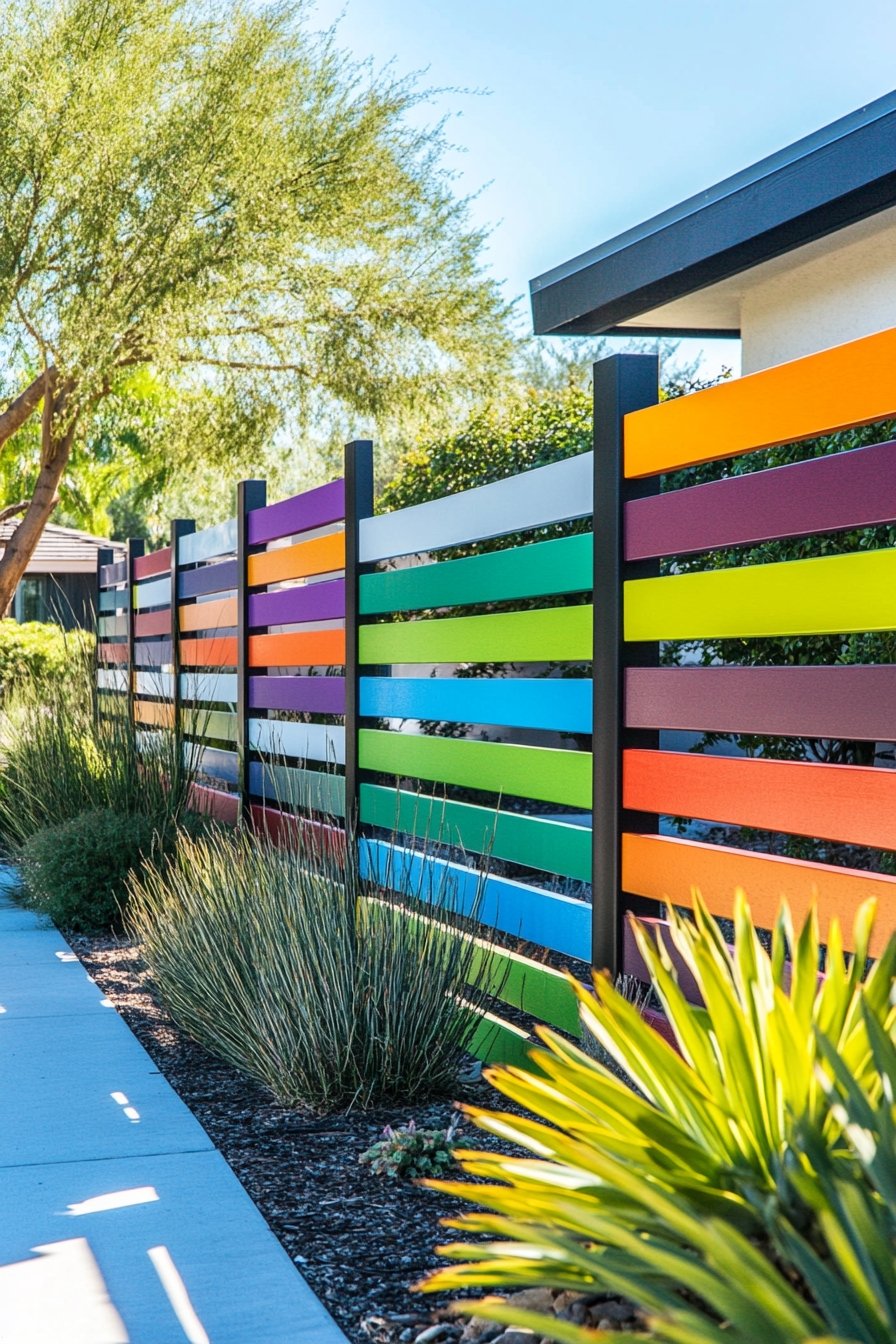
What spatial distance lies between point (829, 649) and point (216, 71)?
26.2 ft

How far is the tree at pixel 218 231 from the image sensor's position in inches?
446

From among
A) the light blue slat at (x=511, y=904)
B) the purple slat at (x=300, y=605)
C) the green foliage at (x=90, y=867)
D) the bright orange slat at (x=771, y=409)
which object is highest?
the bright orange slat at (x=771, y=409)

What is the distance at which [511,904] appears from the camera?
16.1 feet

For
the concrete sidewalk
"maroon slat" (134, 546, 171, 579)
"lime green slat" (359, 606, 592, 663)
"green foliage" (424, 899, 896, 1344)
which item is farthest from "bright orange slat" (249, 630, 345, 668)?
"green foliage" (424, 899, 896, 1344)

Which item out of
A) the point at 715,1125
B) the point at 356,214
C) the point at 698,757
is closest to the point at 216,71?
the point at 356,214

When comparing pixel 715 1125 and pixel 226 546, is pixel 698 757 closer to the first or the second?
pixel 715 1125

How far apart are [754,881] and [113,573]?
9.53 meters

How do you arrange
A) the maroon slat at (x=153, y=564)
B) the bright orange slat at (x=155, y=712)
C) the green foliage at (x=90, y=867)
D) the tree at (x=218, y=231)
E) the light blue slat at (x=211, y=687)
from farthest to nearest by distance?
the tree at (x=218, y=231)
the maroon slat at (x=153, y=564)
the bright orange slat at (x=155, y=712)
the light blue slat at (x=211, y=687)
the green foliage at (x=90, y=867)

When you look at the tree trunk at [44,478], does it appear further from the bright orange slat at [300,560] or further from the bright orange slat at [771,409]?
the bright orange slat at [771,409]

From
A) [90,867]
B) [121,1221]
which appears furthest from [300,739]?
[121,1221]

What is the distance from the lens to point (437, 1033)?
14.7 ft

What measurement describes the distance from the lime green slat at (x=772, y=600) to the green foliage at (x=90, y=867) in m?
4.01

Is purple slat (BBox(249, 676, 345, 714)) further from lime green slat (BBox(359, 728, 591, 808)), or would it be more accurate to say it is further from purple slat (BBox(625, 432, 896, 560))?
purple slat (BBox(625, 432, 896, 560))

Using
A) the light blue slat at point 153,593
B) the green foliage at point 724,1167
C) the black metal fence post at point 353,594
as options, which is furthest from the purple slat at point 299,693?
the green foliage at point 724,1167
